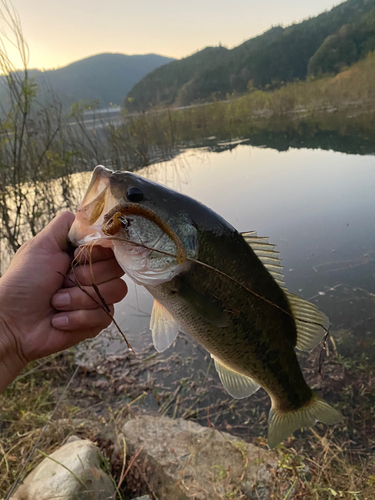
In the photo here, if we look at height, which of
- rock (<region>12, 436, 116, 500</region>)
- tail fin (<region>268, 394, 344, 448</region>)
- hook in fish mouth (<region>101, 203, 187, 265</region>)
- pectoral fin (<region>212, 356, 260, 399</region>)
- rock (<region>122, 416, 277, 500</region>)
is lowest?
rock (<region>122, 416, 277, 500</region>)

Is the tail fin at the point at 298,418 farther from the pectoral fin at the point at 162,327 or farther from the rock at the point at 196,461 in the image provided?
the pectoral fin at the point at 162,327

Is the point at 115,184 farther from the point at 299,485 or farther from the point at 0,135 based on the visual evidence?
the point at 0,135

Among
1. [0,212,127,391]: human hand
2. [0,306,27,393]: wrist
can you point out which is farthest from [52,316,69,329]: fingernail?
[0,306,27,393]: wrist

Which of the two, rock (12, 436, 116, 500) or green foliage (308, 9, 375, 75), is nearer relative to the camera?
rock (12, 436, 116, 500)

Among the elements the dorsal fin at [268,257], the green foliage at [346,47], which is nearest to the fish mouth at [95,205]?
the dorsal fin at [268,257]

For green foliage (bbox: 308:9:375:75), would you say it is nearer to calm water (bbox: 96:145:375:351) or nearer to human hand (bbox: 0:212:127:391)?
calm water (bbox: 96:145:375:351)

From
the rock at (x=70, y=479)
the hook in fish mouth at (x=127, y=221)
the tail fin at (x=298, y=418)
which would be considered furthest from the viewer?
the rock at (x=70, y=479)

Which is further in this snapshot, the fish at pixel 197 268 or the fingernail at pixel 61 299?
the fingernail at pixel 61 299

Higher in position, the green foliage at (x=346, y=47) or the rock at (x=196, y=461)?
the green foliage at (x=346, y=47)

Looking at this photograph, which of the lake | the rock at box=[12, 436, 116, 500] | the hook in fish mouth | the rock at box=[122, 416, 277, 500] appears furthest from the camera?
the lake

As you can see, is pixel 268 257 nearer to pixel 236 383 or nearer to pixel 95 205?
pixel 236 383
